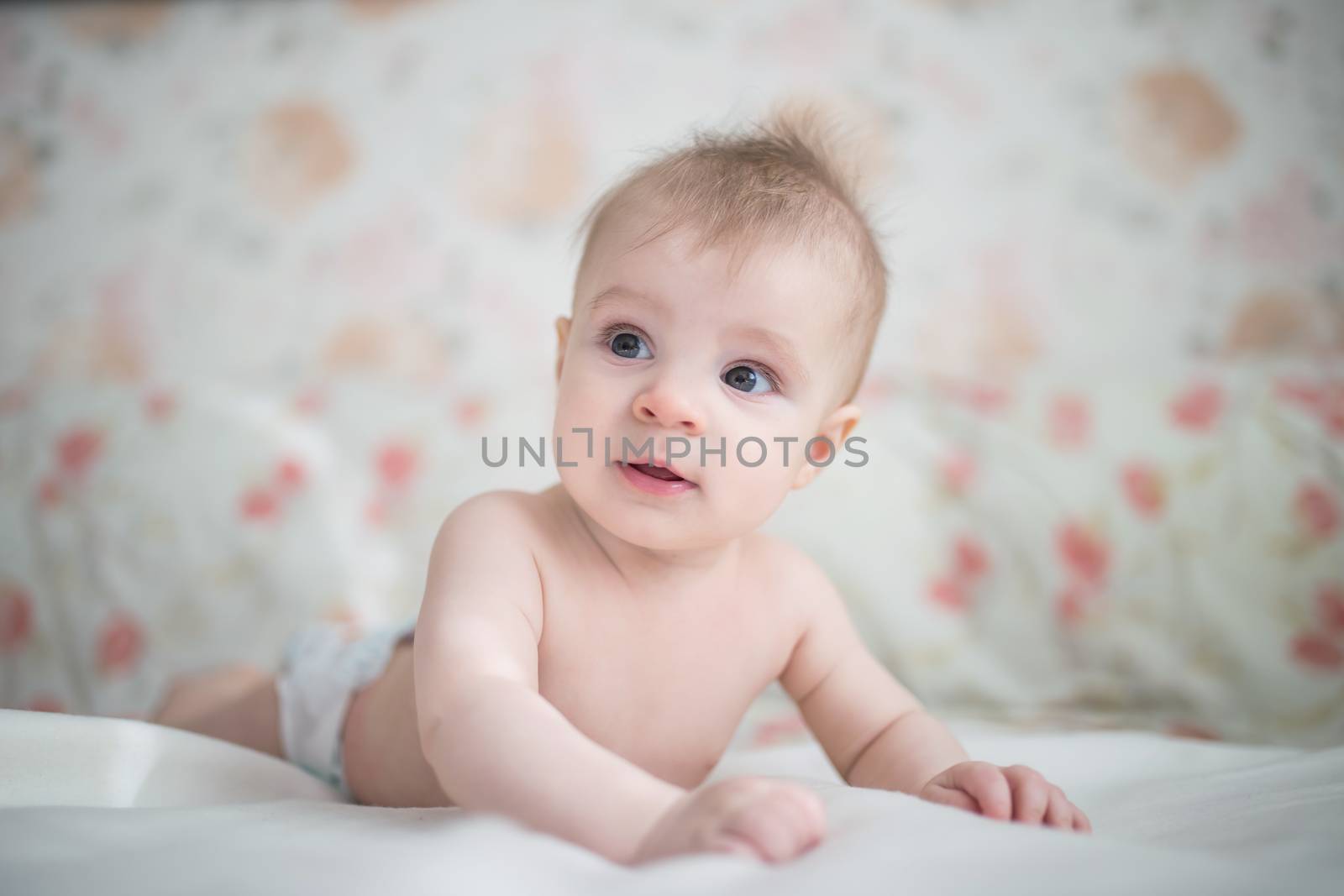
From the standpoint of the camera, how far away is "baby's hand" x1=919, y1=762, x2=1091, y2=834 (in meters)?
0.68

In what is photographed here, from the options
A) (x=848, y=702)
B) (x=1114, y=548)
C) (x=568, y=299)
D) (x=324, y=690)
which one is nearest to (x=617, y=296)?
(x=848, y=702)

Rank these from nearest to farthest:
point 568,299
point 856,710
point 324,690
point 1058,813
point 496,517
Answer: point 1058,813 → point 496,517 → point 856,710 → point 324,690 → point 568,299

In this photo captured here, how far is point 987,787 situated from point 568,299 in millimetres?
1509

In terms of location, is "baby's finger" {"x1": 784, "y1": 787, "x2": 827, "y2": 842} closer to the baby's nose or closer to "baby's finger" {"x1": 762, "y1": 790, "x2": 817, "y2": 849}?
"baby's finger" {"x1": 762, "y1": 790, "x2": 817, "y2": 849}

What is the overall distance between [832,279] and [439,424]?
930 mm

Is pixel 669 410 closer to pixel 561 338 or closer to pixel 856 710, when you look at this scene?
pixel 561 338

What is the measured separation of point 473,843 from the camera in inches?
21.4

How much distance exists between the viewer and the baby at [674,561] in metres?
0.63

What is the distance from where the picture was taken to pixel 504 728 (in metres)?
0.59

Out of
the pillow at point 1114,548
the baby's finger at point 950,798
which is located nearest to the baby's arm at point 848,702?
the baby's finger at point 950,798

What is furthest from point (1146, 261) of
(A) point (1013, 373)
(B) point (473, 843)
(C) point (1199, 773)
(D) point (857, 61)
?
(B) point (473, 843)

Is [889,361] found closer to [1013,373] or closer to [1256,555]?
[1013,373]

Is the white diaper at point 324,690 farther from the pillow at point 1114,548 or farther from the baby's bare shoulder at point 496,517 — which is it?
the pillow at point 1114,548

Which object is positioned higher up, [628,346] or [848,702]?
[628,346]
